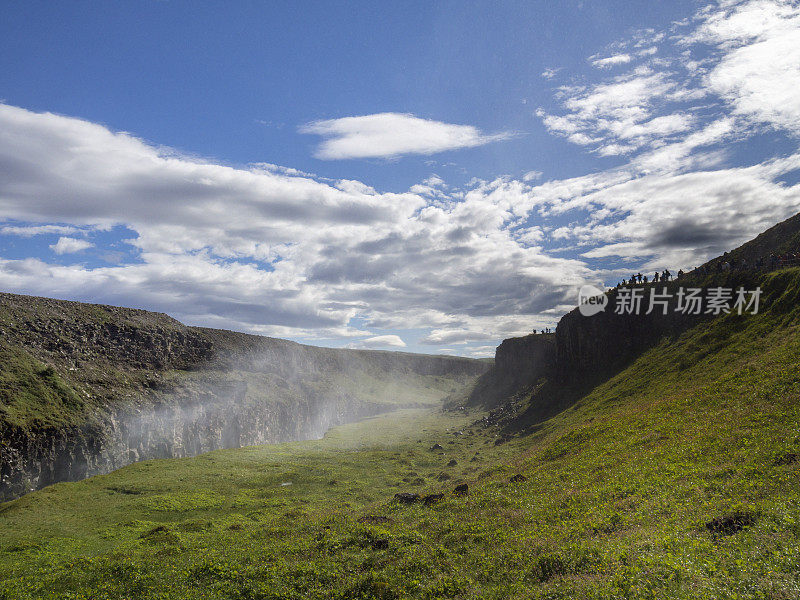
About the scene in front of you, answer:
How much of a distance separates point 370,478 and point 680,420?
46.7 metres

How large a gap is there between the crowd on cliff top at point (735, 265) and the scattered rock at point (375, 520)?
67.3 m

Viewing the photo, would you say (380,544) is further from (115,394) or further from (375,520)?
(115,394)

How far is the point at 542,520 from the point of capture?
28.6 m

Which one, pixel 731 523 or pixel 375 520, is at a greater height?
pixel 731 523

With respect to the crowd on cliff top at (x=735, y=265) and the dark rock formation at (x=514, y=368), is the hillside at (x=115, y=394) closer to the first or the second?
the dark rock formation at (x=514, y=368)

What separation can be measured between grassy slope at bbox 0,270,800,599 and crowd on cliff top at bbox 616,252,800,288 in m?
6.19

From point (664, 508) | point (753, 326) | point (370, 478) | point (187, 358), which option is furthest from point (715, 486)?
point (187, 358)

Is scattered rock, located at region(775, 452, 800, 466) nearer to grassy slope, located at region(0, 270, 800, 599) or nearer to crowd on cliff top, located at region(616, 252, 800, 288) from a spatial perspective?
grassy slope, located at region(0, 270, 800, 599)

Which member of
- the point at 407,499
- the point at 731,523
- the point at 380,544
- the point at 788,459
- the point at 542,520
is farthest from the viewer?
the point at 407,499

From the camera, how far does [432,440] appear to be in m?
104

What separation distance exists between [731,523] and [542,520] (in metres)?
12.1

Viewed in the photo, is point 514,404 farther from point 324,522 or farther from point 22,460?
point 22,460

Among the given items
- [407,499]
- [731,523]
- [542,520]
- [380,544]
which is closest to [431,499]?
[407,499]

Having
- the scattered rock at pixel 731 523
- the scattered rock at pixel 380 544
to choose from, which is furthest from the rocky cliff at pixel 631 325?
the scattered rock at pixel 380 544
